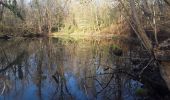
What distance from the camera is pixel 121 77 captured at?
54.0ft

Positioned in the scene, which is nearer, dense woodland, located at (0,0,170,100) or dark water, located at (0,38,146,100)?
dense woodland, located at (0,0,170,100)

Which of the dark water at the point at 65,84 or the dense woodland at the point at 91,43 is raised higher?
the dense woodland at the point at 91,43

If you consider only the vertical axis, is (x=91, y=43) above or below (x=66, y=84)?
above

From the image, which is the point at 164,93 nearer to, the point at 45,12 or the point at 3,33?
the point at 3,33

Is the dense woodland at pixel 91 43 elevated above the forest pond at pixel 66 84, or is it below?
above

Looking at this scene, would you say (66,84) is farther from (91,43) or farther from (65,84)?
(91,43)

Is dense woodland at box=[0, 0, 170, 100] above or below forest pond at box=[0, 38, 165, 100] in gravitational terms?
above

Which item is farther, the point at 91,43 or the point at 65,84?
the point at 91,43

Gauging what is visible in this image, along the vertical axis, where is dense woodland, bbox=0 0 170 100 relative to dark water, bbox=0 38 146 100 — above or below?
above

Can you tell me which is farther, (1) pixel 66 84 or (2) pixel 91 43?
(2) pixel 91 43

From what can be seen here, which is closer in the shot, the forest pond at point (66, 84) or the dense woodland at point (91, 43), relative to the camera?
the dense woodland at point (91, 43)

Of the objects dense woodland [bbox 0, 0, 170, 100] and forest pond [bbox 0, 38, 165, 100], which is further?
forest pond [bbox 0, 38, 165, 100]

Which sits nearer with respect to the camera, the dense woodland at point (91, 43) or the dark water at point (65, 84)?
the dense woodland at point (91, 43)

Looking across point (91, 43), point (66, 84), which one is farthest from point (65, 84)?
point (91, 43)
